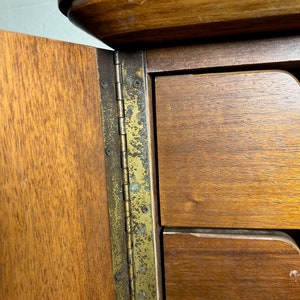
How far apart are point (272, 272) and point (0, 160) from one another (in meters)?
0.35

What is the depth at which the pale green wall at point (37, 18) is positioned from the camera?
0.97 m

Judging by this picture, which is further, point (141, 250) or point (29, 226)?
point (141, 250)

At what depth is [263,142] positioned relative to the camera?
1.40 ft

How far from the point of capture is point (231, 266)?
46 centimetres

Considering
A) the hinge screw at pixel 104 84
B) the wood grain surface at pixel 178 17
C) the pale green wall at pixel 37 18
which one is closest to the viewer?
the wood grain surface at pixel 178 17

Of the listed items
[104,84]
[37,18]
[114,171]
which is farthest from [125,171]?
[37,18]

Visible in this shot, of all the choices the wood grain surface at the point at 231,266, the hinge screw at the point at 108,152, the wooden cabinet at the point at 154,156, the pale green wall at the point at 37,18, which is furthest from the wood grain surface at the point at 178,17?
the pale green wall at the point at 37,18

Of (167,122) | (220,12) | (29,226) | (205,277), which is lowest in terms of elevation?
(205,277)

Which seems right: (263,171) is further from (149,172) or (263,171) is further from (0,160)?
(0,160)

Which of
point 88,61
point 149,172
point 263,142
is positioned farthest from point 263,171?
point 88,61

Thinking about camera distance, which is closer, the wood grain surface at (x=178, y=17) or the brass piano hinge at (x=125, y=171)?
the wood grain surface at (x=178, y=17)

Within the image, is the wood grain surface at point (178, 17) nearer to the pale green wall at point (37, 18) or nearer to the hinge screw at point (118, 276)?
the hinge screw at point (118, 276)

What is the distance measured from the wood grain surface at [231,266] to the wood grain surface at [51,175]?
0.09 meters

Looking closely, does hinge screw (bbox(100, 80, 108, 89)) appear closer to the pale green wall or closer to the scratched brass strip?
the scratched brass strip
